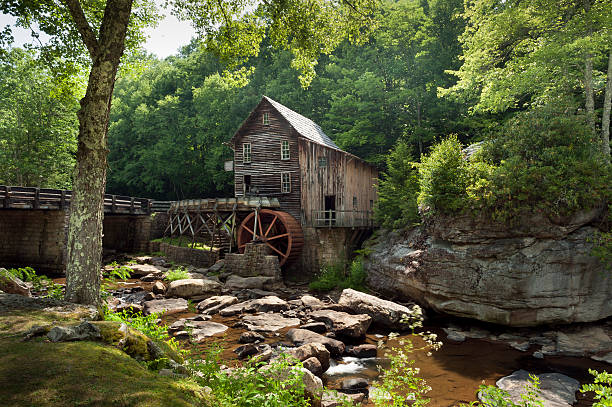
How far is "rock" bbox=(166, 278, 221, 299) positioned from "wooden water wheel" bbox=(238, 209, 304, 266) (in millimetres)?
4128

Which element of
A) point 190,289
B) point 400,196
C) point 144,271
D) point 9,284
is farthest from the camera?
point 144,271

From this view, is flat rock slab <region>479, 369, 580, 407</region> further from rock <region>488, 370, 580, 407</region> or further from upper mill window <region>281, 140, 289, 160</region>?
upper mill window <region>281, 140, 289, 160</region>

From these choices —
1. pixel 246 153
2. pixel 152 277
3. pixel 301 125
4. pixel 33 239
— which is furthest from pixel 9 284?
pixel 301 125

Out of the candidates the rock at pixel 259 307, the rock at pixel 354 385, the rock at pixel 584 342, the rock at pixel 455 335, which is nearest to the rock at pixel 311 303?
the rock at pixel 259 307

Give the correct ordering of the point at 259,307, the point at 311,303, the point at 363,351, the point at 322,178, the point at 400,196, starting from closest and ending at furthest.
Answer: the point at 363,351, the point at 259,307, the point at 311,303, the point at 400,196, the point at 322,178

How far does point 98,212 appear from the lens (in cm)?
480

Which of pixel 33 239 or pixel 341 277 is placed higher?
pixel 33 239

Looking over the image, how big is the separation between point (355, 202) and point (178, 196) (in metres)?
18.9

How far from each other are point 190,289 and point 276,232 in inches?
294

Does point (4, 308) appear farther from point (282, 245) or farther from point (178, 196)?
point (178, 196)

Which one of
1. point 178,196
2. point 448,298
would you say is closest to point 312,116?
point 178,196

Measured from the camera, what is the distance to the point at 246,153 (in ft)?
68.2

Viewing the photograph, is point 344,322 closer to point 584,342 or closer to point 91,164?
point 584,342

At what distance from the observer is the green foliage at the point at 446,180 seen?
1103 centimetres
